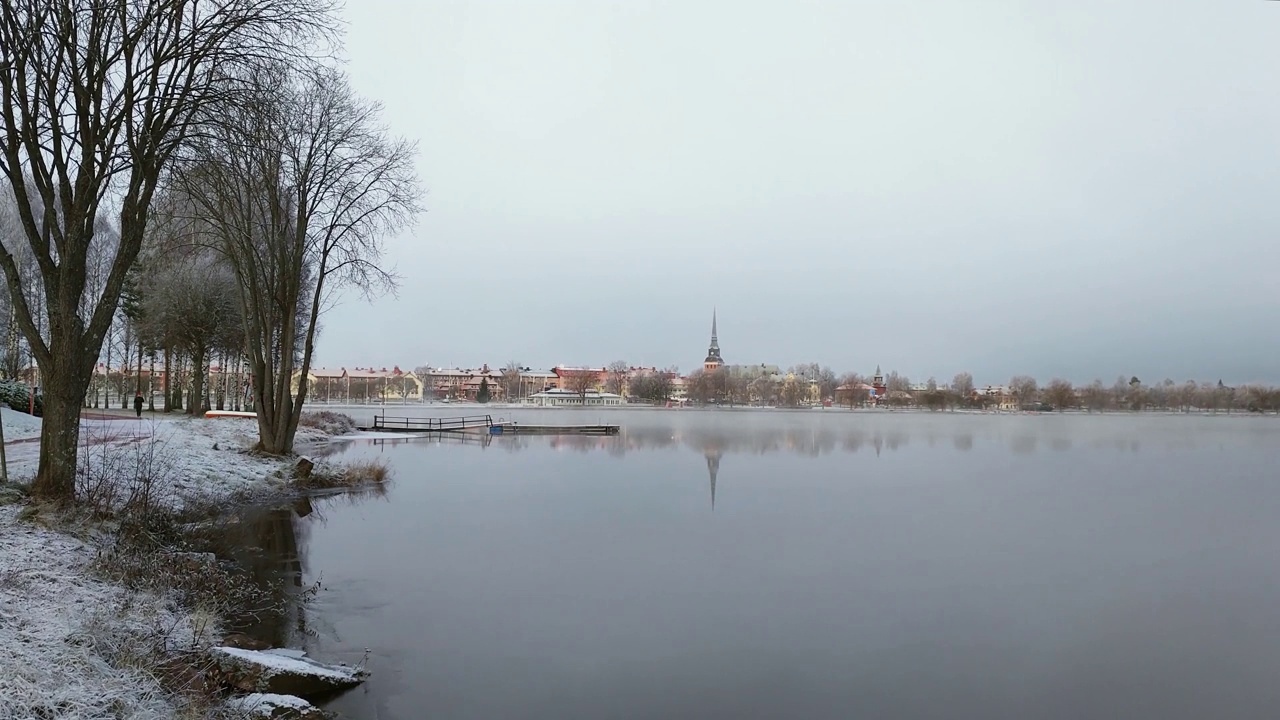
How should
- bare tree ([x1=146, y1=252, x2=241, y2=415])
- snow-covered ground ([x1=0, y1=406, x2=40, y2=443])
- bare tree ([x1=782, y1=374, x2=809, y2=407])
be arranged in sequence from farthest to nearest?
bare tree ([x1=782, y1=374, x2=809, y2=407]), bare tree ([x1=146, y1=252, x2=241, y2=415]), snow-covered ground ([x1=0, y1=406, x2=40, y2=443])

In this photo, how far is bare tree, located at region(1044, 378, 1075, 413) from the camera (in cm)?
15938

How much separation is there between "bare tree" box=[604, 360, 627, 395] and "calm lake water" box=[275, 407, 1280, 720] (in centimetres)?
14310

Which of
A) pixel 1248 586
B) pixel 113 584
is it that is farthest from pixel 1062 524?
pixel 113 584

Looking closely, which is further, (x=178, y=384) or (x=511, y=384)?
(x=511, y=384)

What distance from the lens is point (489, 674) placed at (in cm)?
786

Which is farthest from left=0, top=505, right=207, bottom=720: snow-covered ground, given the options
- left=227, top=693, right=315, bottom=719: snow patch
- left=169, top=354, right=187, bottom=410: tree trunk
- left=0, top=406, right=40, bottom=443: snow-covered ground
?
left=169, top=354, right=187, bottom=410: tree trunk

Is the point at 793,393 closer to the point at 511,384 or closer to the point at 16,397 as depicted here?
the point at 511,384

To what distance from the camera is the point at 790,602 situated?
10820 millimetres

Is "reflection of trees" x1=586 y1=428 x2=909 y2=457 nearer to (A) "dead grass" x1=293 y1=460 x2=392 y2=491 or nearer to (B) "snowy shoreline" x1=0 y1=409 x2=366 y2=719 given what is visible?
(A) "dead grass" x1=293 y1=460 x2=392 y2=491

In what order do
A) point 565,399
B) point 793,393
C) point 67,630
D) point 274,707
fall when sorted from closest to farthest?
point 67,630
point 274,707
point 565,399
point 793,393

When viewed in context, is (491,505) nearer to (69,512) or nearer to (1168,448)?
(69,512)

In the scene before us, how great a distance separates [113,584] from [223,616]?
3.76 feet

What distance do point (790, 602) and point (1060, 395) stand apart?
172729 mm

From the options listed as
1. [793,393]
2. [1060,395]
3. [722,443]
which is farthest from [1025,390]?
[722,443]
